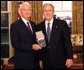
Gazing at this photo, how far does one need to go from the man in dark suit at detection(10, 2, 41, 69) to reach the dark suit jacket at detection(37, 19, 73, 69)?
165 millimetres

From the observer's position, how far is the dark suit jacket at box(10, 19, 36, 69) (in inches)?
101

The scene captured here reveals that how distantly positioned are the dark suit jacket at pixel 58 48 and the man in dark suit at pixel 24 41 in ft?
0.54

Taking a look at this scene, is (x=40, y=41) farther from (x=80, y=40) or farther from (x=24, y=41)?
(x=80, y=40)

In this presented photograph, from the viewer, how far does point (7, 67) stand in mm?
3717

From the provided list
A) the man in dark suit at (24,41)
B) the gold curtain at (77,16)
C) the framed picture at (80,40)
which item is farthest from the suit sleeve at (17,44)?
the gold curtain at (77,16)

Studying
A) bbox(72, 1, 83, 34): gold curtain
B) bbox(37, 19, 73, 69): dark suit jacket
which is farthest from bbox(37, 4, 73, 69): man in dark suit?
bbox(72, 1, 83, 34): gold curtain

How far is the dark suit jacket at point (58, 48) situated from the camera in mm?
2594

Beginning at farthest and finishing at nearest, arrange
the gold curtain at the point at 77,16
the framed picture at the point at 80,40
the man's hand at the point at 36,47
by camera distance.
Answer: the gold curtain at the point at 77,16 → the framed picture at the point at 80,40 → the man's hand at the point at 36,47

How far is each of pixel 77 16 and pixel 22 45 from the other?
249 centimetres

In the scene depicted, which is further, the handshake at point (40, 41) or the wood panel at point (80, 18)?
the wood panel at point (80, 18)

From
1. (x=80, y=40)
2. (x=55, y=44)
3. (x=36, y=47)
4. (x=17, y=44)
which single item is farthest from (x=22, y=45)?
(x=80, y=40)

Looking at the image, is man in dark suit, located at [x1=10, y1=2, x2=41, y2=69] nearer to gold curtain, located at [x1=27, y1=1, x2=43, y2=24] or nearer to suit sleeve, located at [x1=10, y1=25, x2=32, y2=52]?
suit sleeve, located at [x1=10, y1=25, x2=32, y2=52]

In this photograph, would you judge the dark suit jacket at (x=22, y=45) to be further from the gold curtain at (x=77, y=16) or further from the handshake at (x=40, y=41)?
the gold curtain at (x=77, y=16)

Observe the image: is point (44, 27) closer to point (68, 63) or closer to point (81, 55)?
point (68, 63)
